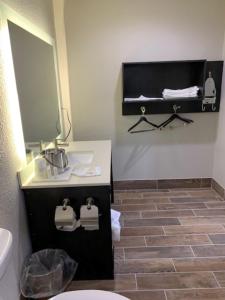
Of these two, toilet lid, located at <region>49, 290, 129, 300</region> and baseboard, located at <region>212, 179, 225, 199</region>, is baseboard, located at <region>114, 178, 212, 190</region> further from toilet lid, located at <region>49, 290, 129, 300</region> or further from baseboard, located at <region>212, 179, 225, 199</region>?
toilet lid, located at <region>49, 290, 129, 300</region>

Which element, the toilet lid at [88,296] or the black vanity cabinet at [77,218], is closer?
the toilet lid at [88,296]

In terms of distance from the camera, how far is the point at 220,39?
2.73 meters

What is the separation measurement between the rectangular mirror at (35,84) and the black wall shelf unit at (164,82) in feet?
2.84

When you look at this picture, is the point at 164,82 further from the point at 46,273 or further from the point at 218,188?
the point at 46,273

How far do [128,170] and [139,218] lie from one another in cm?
77

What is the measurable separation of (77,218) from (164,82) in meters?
1.99

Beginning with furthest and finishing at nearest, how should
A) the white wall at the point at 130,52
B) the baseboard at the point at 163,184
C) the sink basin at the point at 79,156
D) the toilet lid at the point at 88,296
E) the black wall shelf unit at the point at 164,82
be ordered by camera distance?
→ the baseboard at the point at 163,184, the black wall shelf unit at the point at 164,82, the white wall at the point at 130,52, the sink basin at the point at 79,156, the toilet lid at the point at 88,296

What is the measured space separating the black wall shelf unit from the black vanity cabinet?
1.37m

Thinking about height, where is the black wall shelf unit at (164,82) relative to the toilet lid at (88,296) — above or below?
above

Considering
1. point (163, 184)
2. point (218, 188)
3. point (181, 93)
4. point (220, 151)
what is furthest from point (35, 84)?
point (218, 188)

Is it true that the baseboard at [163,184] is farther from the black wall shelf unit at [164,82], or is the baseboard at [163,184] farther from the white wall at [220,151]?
the black wall shelf unit at [164,82]

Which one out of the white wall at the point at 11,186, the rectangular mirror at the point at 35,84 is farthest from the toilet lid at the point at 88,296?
the rectangular mirror at the point at 35,84

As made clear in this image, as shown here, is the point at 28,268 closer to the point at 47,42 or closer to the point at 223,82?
the point at 47,42

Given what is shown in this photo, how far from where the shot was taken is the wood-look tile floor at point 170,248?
5.47 feet
